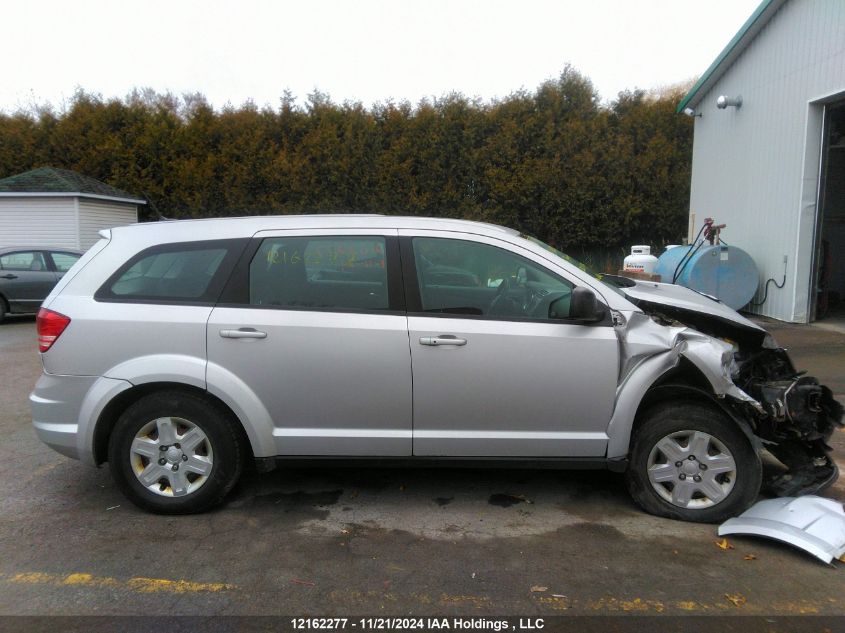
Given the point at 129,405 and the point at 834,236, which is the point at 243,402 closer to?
the point at 129,405

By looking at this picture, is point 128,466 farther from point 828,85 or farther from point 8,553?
point 828,85

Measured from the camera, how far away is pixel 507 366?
3.72 meters

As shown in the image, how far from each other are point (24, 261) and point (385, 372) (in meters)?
11.7

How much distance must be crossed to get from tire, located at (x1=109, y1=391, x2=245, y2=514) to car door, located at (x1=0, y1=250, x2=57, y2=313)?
402 inches

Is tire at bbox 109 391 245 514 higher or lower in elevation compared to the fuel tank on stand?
lower

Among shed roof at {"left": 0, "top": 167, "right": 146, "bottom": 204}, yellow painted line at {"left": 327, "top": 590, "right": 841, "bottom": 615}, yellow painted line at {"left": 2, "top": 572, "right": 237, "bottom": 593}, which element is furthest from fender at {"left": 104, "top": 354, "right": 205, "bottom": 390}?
shed roof at {"left": 0, "top": 167, "right": 146, "bottom": 204}

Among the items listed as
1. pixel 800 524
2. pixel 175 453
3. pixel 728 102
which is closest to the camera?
pixel 800 524

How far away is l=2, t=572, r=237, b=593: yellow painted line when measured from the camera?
314cm

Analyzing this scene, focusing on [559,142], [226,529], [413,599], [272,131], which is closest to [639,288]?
[413,599]

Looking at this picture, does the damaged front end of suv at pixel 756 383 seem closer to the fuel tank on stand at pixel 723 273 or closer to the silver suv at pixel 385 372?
the silver suv at pixel 385 372

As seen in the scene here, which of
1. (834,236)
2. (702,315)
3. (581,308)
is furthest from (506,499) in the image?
(834,236)

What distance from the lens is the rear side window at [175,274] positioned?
12.8 ft

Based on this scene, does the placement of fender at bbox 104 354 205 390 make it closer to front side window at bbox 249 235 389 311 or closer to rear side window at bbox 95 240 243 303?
rear side window at bbox 95 240 243 303

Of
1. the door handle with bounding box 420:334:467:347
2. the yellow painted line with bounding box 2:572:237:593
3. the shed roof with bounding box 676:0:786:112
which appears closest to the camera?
the yellow painted line with bounding box 2:572:237:593
